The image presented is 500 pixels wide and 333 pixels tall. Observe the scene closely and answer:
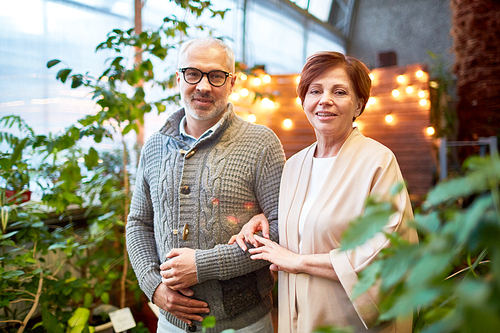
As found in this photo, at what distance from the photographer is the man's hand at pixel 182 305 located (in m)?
1.24

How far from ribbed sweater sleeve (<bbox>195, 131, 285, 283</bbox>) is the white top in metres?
0.13

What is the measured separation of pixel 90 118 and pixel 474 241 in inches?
69.3

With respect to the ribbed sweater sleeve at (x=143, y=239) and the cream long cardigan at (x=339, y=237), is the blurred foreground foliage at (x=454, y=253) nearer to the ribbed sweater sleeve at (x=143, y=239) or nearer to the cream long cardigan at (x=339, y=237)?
the cream long cardigan at (x=339, y=237)

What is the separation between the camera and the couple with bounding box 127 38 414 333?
1078 millimetres

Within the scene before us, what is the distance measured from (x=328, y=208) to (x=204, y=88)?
2.13 feet

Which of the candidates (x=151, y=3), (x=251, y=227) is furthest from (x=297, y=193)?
(x=151, y=3)

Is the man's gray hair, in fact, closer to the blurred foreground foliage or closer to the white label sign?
the blurred foreground foliage

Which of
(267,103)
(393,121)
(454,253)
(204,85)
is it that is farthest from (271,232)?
(393,121)

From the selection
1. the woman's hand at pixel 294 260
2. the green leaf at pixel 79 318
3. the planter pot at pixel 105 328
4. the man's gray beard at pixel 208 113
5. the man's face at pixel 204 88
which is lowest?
the planter pot at pixel 105 328

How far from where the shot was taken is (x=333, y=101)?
1.16 metres

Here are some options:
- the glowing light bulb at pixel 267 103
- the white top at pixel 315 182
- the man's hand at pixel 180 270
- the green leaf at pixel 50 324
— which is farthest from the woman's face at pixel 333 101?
the glowing light bulb at pixel 267 103

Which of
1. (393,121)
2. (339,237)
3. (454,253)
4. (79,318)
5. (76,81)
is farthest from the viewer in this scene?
(393,121)

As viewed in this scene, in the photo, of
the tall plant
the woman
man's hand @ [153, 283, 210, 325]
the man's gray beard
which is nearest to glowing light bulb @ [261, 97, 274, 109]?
the tall plant

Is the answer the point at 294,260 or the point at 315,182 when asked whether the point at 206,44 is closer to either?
the point at 315,182
